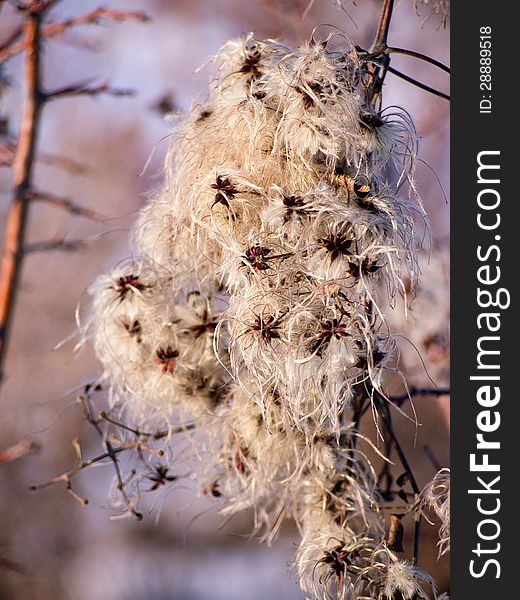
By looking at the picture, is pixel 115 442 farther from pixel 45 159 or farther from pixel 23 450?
pixel 45 159

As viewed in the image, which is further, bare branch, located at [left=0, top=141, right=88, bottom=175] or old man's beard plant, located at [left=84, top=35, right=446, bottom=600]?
bare branch, located at [left=0, top=141, right=88, bottom=175]

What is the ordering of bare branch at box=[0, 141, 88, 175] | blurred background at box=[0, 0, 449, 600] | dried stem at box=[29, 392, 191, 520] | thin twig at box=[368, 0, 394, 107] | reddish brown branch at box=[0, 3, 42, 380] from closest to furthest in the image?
thin twig at box=[368, 0, 394, 107] < dried stem at box=[29, 392, 191, 520] < reddish brown branch at box=[0, 3, 42, 380] < bare branch at box=[0, 141, 88, 175] < blurred background at box=[0, 0, 449, 600]

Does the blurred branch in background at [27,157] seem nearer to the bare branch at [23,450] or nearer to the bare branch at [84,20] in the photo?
the bare branch at [84,20]

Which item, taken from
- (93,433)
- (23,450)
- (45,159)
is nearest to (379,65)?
(45,159)

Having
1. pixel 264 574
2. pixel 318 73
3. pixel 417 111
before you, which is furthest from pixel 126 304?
pixel 264 574

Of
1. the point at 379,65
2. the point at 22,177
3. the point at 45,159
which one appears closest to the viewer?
the point at 379,65

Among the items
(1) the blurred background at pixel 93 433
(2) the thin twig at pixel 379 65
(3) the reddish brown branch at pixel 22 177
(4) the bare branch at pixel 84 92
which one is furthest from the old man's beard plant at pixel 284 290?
(1) the blurred background at pixel 93 433

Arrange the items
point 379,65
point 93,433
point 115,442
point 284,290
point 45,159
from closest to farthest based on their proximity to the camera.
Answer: point 284,290 → point 379,65 → point 115,442 → point 45,159 → point 93,433

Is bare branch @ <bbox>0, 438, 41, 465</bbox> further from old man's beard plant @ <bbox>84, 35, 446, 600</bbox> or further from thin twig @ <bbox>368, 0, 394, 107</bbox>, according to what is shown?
thin twig @ <bbox>368, 0, 394, 107</bbox>

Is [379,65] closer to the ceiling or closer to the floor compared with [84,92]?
closer to the floor

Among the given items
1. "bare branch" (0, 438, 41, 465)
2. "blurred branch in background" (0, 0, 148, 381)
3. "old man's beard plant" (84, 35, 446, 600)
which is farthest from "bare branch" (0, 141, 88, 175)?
"bare branch" (0, 438, 41, 465)
